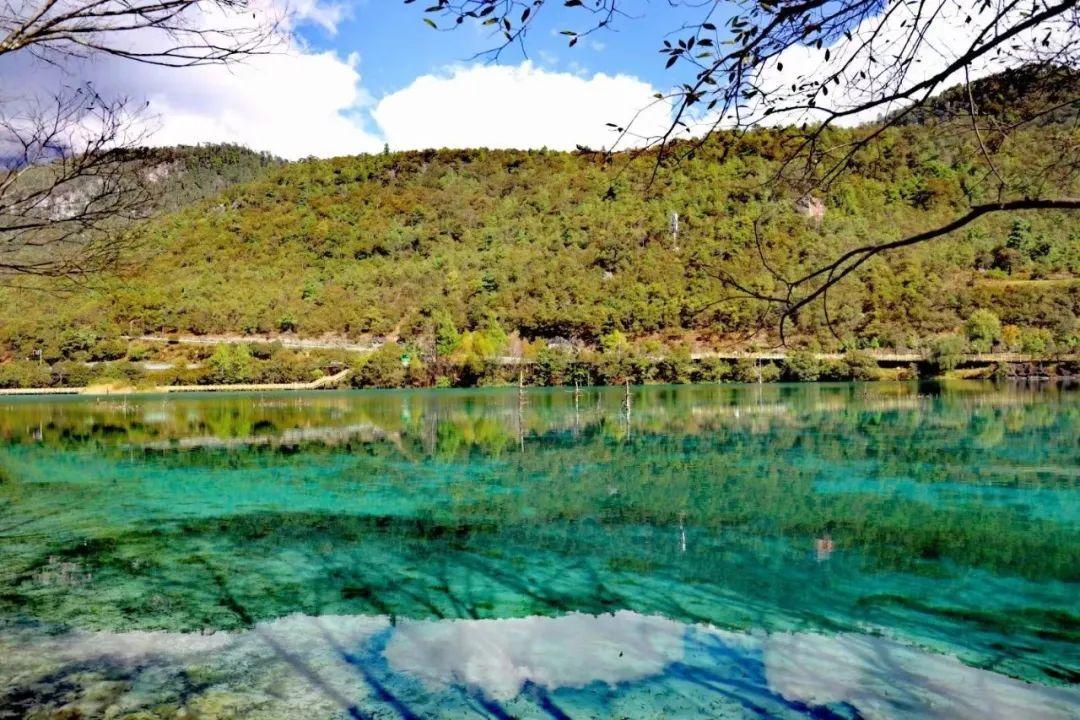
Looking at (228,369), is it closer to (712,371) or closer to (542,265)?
(712,371)

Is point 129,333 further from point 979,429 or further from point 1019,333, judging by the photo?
point 1019,333

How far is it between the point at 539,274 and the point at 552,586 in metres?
76.7

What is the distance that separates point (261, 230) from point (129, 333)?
3471cm

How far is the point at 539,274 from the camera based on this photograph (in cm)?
8319

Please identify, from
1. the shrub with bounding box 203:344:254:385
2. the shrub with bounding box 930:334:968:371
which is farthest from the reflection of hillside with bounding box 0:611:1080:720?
the shrub with bounding box 203:344:254:385

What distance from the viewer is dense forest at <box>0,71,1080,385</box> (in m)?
63.5

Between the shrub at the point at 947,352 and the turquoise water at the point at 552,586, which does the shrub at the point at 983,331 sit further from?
the turquoise water at the point at 552,586

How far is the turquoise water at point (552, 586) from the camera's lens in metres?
4.91

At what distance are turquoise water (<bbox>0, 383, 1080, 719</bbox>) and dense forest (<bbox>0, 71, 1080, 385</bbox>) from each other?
32.4m

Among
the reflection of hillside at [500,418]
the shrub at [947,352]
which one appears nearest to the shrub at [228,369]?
the reflection of hillside at [500,418]

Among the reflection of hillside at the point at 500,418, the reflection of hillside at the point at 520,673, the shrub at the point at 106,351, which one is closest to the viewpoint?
Answer: the reflection of hillside at the point at 520,673

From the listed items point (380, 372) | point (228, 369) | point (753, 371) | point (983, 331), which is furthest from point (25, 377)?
point (983, 331)

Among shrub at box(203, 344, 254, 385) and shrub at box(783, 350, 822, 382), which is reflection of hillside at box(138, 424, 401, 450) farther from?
shrub at box(783, 350, 822, 382)

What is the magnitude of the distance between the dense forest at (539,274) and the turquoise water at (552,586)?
106 feet
